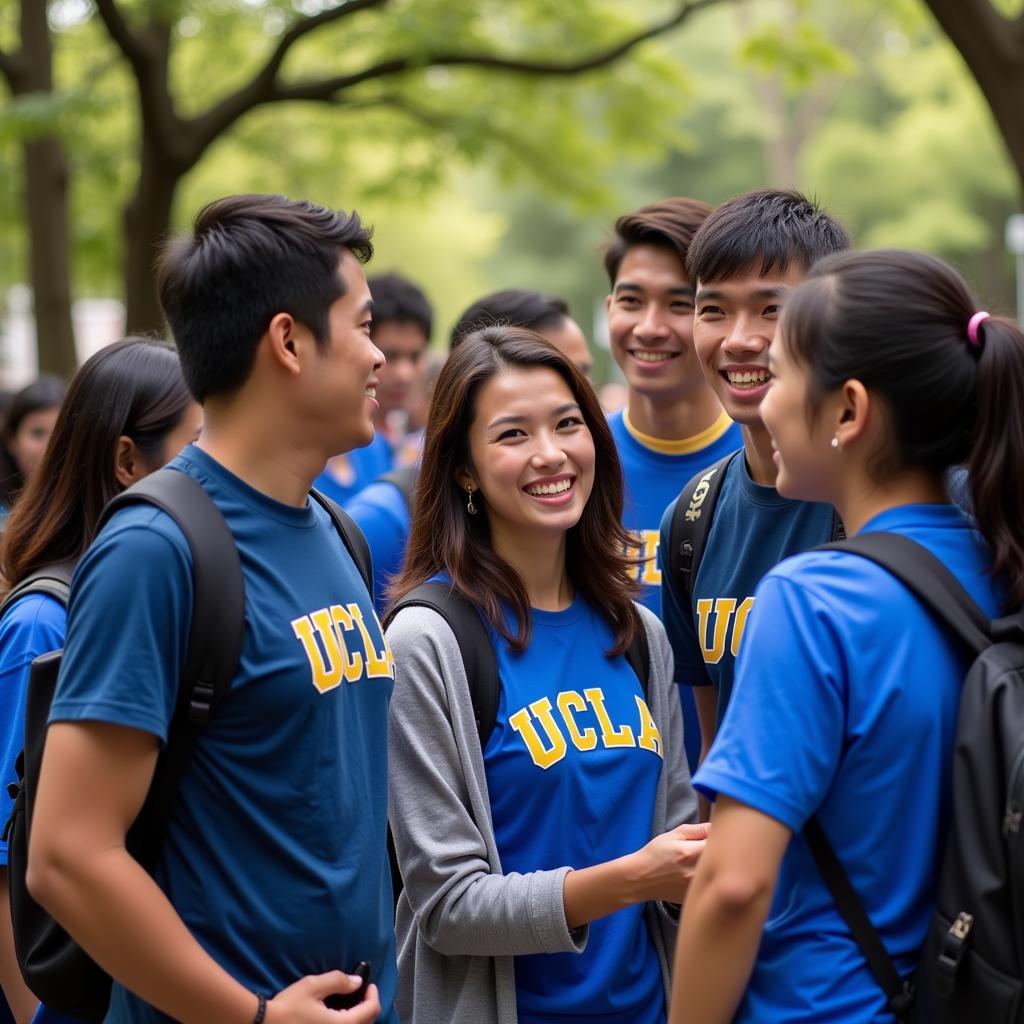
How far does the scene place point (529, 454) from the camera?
328cm

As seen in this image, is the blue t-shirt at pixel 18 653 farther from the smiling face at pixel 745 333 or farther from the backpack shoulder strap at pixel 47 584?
the smiling face at pixel 745 333

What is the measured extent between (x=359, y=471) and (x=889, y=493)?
5140 millimetres

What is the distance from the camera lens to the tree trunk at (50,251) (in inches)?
451

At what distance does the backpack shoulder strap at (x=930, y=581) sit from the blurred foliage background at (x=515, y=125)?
1.01 meters

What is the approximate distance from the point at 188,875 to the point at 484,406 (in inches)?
57.3

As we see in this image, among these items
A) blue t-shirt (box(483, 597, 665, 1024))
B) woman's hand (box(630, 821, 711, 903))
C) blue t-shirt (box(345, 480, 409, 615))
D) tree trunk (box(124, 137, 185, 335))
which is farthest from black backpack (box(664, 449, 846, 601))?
tree trunk (box(124, 137, 185, 335))

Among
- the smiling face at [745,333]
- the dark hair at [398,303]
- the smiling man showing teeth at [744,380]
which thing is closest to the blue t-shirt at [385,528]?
the smiling man showing teeth at [744,380]

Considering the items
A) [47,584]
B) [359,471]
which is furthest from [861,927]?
[359,471]

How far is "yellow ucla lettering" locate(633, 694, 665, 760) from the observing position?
10.1 ft

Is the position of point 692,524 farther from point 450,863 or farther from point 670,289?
point 670,289

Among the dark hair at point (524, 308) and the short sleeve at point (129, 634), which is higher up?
the dark hair at point (524, 308)

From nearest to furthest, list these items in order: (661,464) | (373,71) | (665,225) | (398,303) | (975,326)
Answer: (975,326) < (665,225) < (661,464) < (398,303) < (373,71)

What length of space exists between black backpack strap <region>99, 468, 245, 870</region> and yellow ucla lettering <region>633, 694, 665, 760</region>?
45.1 inches

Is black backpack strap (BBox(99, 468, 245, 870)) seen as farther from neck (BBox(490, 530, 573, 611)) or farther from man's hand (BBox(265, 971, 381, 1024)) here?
neck (BBox(490, 530, 573, 611))
